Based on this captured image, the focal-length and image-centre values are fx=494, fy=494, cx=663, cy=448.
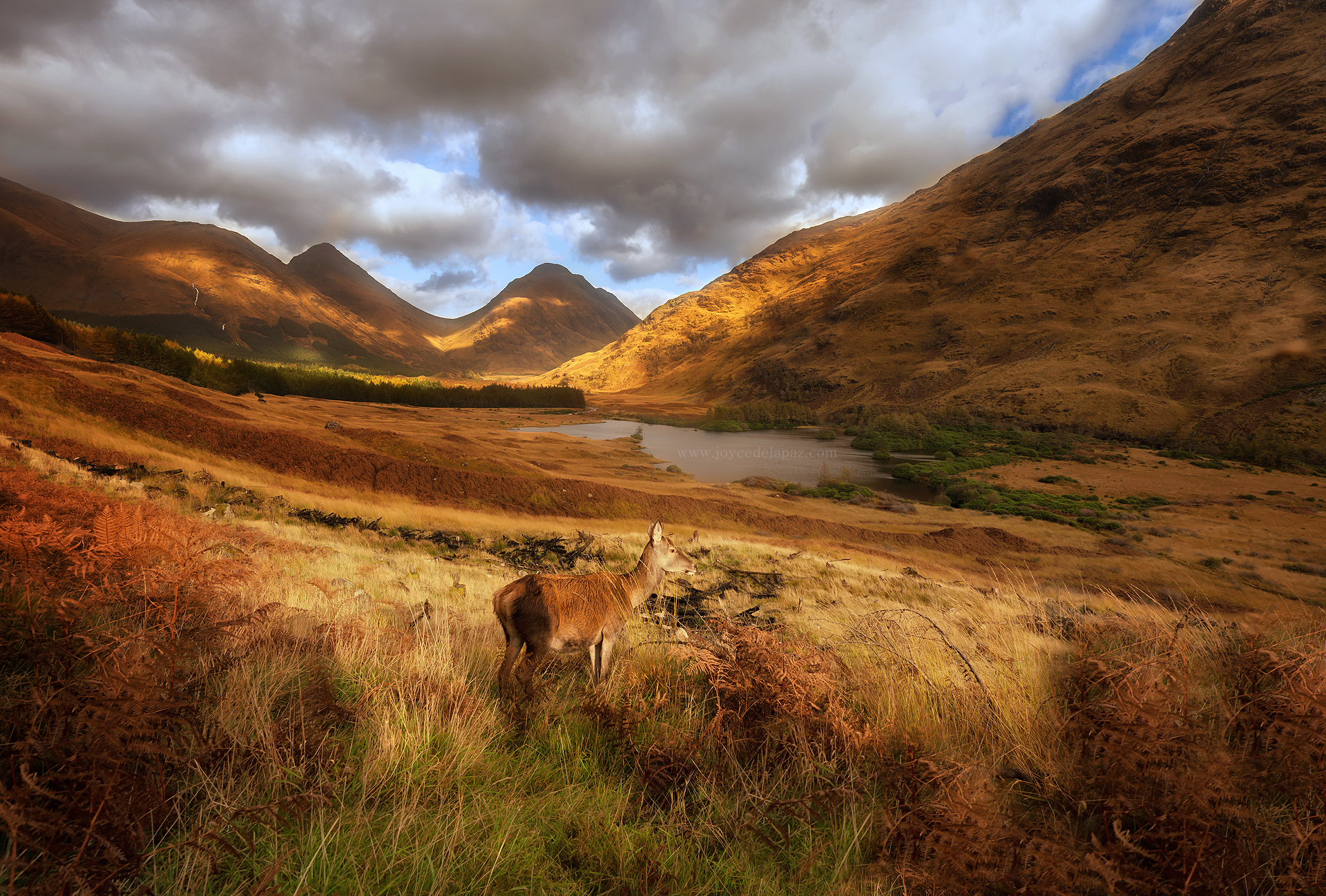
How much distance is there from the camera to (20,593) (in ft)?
9.86

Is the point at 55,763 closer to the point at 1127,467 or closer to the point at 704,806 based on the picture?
the point at 704,806

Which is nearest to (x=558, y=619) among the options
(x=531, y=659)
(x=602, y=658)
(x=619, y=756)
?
(x=531, y=659)

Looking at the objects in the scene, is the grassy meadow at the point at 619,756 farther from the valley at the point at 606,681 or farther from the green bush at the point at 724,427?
the green bush at the point at 724,427

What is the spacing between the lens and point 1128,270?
3610 inches

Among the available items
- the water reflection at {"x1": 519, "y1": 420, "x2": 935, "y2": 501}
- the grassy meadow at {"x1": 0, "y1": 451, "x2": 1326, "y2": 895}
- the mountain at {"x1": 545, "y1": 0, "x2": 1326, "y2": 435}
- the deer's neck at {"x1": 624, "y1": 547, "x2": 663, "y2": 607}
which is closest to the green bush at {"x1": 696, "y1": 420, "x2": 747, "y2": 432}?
the water reflection at {"x1": 519, "y1": 420, "x2": 935, "y2": 501}

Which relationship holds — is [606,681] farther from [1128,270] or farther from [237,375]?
[1128,270]

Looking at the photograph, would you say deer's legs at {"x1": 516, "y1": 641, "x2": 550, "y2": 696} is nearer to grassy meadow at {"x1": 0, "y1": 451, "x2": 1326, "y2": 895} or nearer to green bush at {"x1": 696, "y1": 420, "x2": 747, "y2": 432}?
grassy meadow at {"x1": 0, "y1": 451, "x2": 1326, "y2": 895}

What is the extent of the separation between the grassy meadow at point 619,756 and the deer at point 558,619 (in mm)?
275

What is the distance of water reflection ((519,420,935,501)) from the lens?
46000 millimetres

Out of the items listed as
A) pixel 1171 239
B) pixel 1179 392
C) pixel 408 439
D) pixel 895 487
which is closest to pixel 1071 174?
pixel 1171 239

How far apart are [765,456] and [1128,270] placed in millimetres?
86713

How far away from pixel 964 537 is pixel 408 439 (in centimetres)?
2887

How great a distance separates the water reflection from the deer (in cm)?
3724

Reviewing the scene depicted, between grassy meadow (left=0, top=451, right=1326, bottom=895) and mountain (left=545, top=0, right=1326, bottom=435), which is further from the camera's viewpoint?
mountain (left=545, top=0, right=1326, bottom=435)
